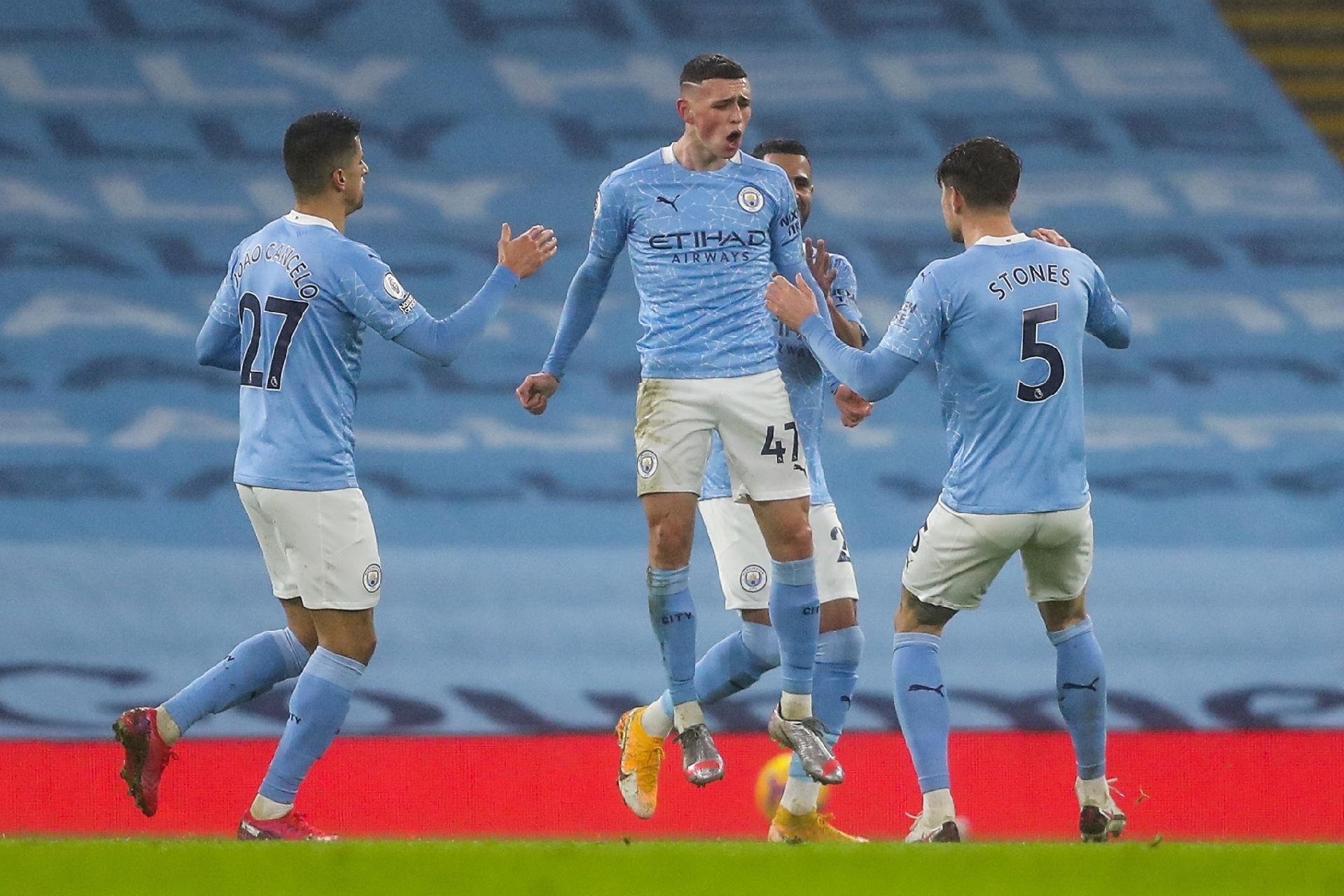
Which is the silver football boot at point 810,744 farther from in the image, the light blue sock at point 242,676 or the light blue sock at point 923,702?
the light blue sock at point 242,676

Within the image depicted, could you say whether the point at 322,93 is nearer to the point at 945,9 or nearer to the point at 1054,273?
the point at 945,9

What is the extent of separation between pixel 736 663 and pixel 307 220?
7.21 feet

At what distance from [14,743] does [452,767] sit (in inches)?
91.1

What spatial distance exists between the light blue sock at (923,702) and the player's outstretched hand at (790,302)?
0.95 meters

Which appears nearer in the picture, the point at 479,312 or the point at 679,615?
the point at 479,312

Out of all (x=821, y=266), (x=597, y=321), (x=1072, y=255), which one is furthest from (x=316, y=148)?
(x=597, y=321)

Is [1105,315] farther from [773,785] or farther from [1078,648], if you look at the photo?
[773,785]

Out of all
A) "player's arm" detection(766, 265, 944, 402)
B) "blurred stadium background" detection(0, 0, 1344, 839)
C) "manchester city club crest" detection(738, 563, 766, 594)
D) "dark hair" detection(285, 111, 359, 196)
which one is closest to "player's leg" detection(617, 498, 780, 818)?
"manchester city club crest" detection(738, 563, 766, 594)

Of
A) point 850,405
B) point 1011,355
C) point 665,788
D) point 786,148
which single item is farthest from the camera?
point 665,788

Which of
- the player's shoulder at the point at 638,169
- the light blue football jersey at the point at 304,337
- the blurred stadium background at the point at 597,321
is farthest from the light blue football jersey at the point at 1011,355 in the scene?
the blurred stadium background at the point at 597,321

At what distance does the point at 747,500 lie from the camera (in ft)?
16.6

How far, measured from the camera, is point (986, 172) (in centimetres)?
461

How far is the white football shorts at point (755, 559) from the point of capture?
225 inches

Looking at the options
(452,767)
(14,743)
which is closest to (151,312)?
(14,743)
